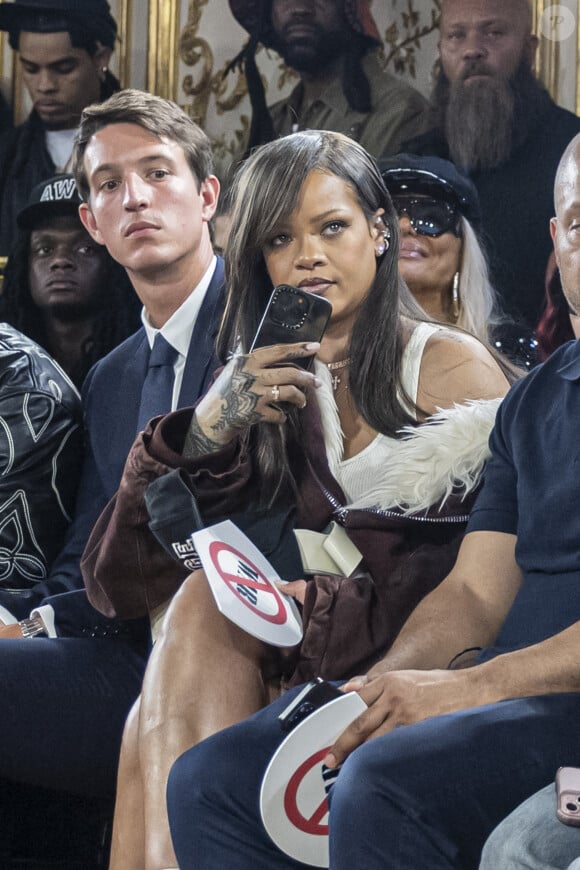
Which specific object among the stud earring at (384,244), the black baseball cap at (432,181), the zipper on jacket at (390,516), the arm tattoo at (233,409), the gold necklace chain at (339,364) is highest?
the stud earring at (384,244)

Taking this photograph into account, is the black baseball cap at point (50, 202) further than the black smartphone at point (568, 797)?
Yes

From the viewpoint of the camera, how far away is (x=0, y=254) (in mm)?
3457

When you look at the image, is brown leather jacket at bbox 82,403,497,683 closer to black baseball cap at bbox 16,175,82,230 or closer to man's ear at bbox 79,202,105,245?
man's ear at bbox 79,202,105,245

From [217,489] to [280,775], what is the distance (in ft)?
1.80

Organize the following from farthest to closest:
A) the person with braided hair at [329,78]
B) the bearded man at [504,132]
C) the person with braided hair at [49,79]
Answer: the person with braided hair at [49,79] → the person with braided hair at [329,78] → the bearded man at [504,132]

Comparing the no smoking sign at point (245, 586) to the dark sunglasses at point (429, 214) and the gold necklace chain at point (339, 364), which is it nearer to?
the gold necklace chain at point (339, 364)

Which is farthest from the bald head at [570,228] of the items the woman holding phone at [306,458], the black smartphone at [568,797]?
the black smartphone at [568,797]

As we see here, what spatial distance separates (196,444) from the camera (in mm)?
1910

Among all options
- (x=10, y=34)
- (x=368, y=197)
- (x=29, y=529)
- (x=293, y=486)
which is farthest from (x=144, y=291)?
(x=10, y=34)

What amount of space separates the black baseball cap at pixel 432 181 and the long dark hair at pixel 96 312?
0.74 metres

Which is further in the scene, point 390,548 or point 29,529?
point 29,529

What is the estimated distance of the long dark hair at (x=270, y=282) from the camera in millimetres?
1929

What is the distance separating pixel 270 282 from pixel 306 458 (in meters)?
0.32

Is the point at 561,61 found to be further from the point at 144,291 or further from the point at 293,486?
the point at 293,486
